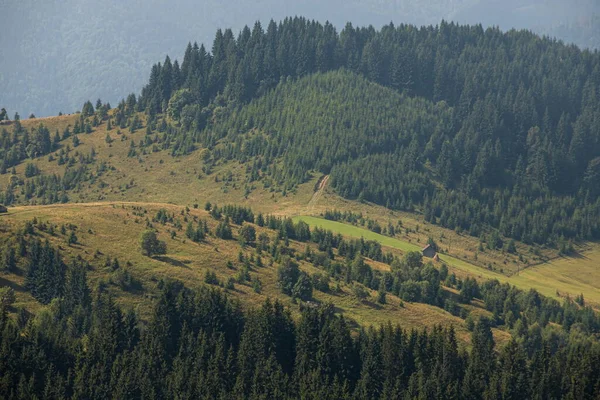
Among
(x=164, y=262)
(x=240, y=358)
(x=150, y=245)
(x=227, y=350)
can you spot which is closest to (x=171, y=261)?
(x=164, y=262)

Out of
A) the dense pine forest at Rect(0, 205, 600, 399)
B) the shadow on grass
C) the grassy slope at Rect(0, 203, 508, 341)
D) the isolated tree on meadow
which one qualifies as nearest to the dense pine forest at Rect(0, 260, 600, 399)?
the dense pine forest at Rect(0, 205, 600, 399)

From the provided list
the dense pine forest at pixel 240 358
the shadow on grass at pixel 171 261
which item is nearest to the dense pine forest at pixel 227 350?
the dense pine forest at pixel 240 358

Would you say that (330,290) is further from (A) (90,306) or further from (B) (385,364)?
(A) (90,306)

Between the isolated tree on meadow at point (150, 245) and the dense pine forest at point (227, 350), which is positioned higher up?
the isolated tree on meadow at point (150, 245)

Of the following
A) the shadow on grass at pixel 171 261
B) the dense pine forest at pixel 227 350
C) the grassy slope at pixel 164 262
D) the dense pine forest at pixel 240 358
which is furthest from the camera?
the shadow on grass at pixel 171 261

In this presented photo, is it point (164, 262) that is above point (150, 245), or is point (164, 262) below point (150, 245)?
below

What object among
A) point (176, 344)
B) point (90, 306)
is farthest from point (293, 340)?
point (90, 306)

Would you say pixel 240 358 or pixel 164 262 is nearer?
pixel 240 358

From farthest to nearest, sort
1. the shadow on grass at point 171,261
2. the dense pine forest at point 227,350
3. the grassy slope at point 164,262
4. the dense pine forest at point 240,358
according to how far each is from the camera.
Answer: the shadow on grass at point 171,261
the grassy slope at point 164,262
the dense pine forest at point 227,350
the dense pine forest at point 240,358

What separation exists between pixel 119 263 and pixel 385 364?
49.4 m

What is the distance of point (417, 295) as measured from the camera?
7037 inches

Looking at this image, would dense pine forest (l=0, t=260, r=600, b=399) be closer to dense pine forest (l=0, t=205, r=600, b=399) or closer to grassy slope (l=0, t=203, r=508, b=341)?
dense pine forest (l=0, t=205, r=600, b=399)

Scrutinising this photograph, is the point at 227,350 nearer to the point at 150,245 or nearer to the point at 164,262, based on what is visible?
the point at 164,262

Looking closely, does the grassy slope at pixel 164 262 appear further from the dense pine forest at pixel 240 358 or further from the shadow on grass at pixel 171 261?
the dense pine forest at pixel 240 358
